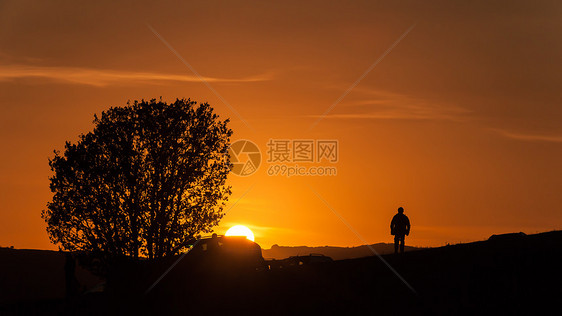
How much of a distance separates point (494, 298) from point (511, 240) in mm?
14261

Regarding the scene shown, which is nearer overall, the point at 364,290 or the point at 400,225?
the point at 364,290

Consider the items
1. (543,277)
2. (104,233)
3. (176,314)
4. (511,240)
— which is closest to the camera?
(176,314)

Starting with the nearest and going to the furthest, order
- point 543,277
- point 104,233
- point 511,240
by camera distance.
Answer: point 543,277
point 511,240
point 104,233

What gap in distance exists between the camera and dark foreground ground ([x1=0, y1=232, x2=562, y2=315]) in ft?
94.2

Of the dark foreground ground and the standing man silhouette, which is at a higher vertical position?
the standing man silhouette

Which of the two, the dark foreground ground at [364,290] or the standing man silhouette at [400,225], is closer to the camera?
the dark foreground ground at [364,290]

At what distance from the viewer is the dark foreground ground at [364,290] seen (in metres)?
28.7

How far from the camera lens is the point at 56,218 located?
51844 mm

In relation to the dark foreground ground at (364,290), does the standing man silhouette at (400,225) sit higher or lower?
higher

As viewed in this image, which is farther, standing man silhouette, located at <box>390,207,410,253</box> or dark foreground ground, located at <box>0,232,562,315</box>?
standing man silhouette, located at <box>390,207,410,253</box>

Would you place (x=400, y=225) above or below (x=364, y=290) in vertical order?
above

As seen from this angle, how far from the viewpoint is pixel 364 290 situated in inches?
1292

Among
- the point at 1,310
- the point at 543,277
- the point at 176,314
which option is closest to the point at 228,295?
the point at 176,314

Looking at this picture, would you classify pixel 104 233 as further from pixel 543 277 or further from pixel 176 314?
pixel 543 277
